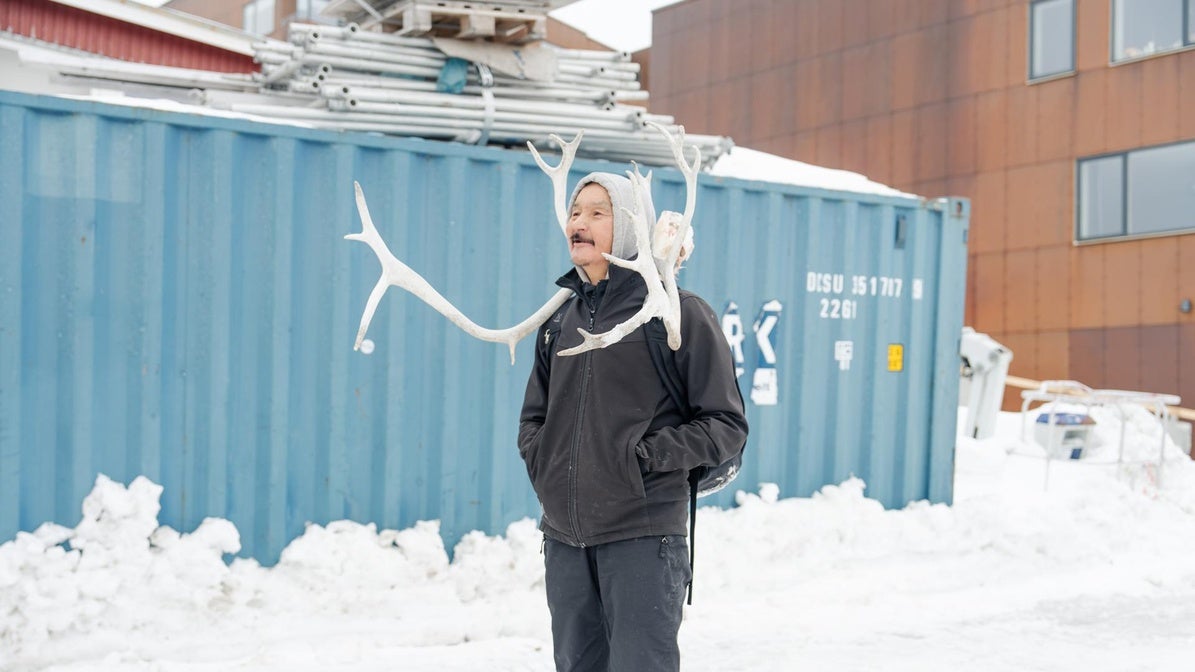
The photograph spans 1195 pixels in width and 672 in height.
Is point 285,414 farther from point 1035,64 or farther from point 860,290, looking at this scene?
point 1035,64

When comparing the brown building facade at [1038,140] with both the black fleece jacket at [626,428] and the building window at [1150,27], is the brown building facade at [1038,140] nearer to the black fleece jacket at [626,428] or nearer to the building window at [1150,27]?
the building window at [1150,27]

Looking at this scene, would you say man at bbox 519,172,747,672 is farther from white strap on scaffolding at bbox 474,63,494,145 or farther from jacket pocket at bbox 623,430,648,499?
white strap on scaffolding at bbox 474,63,494,145

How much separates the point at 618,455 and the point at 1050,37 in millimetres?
16762

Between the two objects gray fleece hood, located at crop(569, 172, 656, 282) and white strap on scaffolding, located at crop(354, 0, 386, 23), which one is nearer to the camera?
gray fleece hood, located at crop(569, 172, 656, 282)

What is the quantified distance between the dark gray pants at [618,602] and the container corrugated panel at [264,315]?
3143 mm

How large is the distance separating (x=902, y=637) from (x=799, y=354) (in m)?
2.39

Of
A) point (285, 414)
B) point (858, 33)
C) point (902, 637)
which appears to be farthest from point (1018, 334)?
point (285, 414)

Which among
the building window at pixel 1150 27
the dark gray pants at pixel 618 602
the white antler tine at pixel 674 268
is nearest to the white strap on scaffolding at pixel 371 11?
the white antler tine at pixel 674 268

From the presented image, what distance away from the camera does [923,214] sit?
27.6 feet

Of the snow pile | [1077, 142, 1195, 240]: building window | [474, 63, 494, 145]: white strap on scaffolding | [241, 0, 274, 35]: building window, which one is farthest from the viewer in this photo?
[241, 0, 274, 35]: building window

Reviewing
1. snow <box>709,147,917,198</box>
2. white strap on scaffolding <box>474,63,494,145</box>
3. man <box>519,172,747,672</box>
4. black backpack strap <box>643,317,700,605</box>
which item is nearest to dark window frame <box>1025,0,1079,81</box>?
snow <box>709,147,917,198</box>

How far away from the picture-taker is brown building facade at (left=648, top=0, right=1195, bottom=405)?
1608 cm

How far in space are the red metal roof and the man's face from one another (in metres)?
14.0

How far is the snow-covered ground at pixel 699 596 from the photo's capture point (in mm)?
5129
